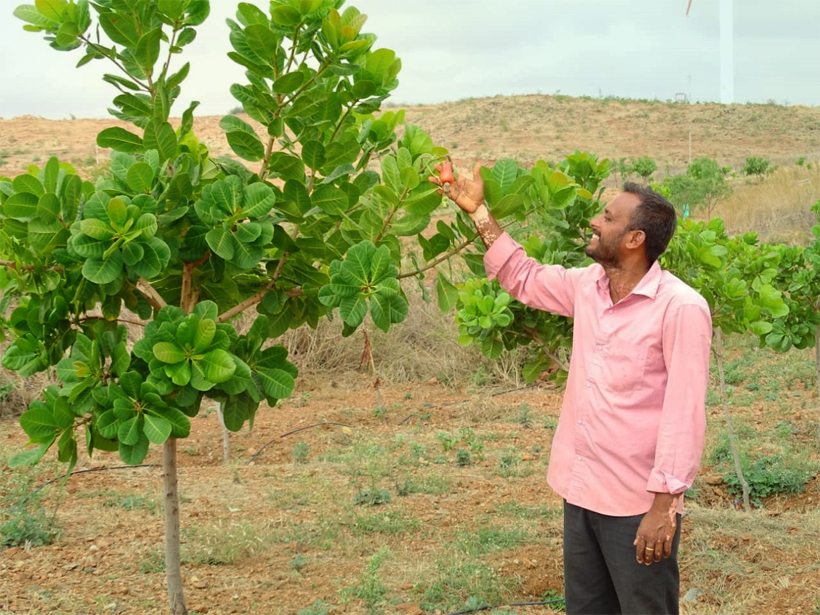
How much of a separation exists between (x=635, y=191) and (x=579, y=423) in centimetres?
74

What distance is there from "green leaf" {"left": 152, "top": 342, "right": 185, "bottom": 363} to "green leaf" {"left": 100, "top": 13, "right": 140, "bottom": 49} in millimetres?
977

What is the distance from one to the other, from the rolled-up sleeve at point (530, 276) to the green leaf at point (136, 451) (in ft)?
3.99

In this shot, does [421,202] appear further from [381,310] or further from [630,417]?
[630,417]

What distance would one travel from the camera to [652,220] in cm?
252

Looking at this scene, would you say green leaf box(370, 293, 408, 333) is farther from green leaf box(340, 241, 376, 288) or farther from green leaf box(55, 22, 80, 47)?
green leaf box(55, 22, 80, 47)

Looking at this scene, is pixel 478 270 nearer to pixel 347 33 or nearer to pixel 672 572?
→ pixel 347 33

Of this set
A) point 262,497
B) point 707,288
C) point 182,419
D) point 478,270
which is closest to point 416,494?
point 262,497

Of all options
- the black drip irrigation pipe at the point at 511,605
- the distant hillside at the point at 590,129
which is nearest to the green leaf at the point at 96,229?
the black drip irrigation pipe at the point at 511,605

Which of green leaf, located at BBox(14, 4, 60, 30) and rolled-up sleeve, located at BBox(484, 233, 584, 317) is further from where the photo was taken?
rolled-up sleeve, located at BBox(484, 233, 584, 317)

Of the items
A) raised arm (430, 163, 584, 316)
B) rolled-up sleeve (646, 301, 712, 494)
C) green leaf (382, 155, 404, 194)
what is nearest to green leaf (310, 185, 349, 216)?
green leaf (382, 155, 404, 194)

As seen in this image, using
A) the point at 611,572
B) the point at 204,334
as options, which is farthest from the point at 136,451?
the point at 611,572

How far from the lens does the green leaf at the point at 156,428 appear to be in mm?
2340

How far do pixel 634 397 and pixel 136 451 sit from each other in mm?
1449

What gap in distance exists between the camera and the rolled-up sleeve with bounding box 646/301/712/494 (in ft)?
7.59
